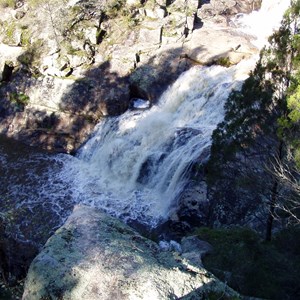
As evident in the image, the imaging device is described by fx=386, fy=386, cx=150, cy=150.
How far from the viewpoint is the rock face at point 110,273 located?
4.79 meters

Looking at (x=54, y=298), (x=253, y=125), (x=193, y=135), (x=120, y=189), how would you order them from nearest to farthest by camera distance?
1. (x=54, y=298)
2. (x=253, y=125)
3. (x=193, y=135)
4. (x=120, y=189)

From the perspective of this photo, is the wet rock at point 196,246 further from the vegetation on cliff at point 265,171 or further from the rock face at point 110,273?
the rock face at point 110,273

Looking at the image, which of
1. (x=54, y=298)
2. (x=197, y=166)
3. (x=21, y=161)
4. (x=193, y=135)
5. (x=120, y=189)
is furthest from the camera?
(x=21, y=161)

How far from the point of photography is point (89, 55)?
2603cm

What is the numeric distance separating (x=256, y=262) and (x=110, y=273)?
17.6ft

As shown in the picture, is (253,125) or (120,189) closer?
(253,125)

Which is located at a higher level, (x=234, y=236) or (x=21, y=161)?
(x=234, y=236)

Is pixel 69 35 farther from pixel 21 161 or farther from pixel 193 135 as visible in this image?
pixel 193 135

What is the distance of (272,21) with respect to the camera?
1148 inches

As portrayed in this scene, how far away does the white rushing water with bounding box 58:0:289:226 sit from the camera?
17438 millimetres

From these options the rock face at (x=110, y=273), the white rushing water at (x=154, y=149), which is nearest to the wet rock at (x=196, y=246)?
the rock face at (x=110, y=273)

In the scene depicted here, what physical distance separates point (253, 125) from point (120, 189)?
10389 mm

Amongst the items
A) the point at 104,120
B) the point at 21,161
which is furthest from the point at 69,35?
the point at 21,161

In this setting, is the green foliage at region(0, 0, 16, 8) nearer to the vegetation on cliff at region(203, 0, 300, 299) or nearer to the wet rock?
the vegetation on cliff at region(203, 0, 300, 299)
